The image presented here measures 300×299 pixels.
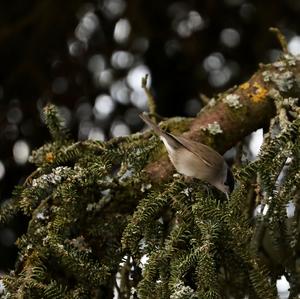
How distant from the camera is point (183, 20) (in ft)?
12.7

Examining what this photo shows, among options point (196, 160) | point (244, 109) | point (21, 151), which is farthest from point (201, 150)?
point (21, 151)

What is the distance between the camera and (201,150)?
6.97 feet

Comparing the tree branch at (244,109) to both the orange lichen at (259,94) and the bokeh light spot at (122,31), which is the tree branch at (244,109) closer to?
the orange lichen at (259,94)

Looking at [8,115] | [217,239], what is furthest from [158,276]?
[8,115]

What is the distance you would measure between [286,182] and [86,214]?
55cm

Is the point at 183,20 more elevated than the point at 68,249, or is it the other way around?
the point at 183,20

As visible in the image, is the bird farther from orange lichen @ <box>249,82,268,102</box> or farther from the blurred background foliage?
the blurred background foliage

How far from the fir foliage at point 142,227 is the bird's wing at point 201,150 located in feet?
0.43

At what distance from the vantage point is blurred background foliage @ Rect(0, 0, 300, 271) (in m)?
3.66

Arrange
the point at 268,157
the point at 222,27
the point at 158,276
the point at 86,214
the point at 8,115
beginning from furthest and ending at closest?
the point at 222,27 → the point at 8,115 → the point at 86,214 → the point at 268,157 → the point at 158,276

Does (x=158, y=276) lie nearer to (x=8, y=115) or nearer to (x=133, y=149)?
Result: (x=133, y=149)

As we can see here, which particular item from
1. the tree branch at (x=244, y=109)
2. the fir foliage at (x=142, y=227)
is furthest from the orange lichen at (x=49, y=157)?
the tree branch at (x=244, y=109)

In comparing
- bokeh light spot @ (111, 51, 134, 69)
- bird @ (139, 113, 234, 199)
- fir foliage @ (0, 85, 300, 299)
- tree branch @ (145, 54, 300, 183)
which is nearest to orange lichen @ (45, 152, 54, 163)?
fir foliage @ (0, 85, 300, 299)

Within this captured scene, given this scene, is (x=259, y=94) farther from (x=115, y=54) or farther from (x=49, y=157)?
(x=115, y=54)
